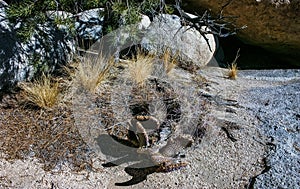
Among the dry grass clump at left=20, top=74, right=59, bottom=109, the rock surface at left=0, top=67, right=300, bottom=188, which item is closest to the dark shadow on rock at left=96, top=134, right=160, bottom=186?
the rock surface at left=0, top=67, right=300, bottom=188

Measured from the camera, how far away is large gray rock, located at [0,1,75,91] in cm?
438

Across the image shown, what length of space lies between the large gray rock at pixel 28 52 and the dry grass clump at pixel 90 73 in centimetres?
34

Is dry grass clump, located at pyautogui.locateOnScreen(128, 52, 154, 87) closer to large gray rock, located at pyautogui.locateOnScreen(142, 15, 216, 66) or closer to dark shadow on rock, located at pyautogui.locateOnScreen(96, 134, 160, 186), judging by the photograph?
large gray rock, located at pyautogui.locateOnScreen(142, 15, 216, 66)

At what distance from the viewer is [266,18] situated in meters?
6.04

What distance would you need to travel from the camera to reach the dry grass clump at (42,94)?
13.5ft

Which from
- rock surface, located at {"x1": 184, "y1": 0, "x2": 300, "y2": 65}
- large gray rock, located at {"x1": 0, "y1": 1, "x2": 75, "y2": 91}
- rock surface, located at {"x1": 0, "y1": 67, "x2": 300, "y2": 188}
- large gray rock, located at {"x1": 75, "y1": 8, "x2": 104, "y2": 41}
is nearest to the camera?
rock surface, located at {"x1": 0, "y1": 67, "x2": 300, "y2": 188}

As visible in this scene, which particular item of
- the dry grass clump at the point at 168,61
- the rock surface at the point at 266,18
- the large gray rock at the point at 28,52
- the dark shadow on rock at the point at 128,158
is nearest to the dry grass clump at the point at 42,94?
the large gray rock at the point at 28,52

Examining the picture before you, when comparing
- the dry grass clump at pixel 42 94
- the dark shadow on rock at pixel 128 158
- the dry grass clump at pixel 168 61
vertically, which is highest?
the dry grass clump at pixel 168 61

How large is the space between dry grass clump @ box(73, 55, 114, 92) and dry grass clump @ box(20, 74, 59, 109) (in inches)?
11.9

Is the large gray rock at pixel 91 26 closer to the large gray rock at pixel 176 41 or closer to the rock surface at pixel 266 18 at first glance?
the large gray rock at pixel 176 41

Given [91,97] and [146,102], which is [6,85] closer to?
[91,97]

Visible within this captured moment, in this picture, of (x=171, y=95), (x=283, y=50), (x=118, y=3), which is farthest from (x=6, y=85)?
(x=283, y=50)

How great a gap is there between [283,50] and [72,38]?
3.57 metres

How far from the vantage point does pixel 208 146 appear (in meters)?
3.74
